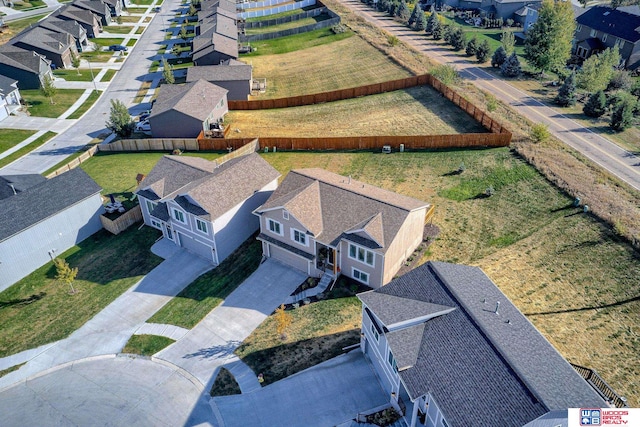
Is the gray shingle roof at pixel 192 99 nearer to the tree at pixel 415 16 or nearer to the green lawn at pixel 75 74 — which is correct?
the green lawn at pixel 75 74

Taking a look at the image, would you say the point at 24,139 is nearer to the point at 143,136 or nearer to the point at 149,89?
the point at 143,136

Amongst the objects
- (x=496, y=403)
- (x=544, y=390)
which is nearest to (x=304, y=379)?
(x=496, y=403)

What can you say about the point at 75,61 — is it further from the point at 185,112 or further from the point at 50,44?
the point at 185,112

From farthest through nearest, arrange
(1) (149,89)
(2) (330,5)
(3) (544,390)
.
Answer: (2) (330,5) → (1) (149,89) → (3) (544,390)

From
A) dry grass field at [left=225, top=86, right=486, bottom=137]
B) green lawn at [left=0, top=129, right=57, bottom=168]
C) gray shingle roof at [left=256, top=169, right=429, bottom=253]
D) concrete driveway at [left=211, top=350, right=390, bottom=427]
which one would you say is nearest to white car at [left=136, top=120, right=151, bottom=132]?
dry grass field at [left=225, top=86, right=486, bottom=137]

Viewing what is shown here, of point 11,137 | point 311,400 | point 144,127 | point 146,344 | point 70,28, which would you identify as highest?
point 70,28

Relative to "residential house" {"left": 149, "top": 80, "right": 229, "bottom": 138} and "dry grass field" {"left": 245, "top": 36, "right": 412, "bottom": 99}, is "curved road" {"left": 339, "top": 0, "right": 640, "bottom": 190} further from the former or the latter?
"residential house" {"left": 149, "top": 80, "right": 229, "bottom": 138}

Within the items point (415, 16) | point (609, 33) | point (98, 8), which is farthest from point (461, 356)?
point (98, 8)
